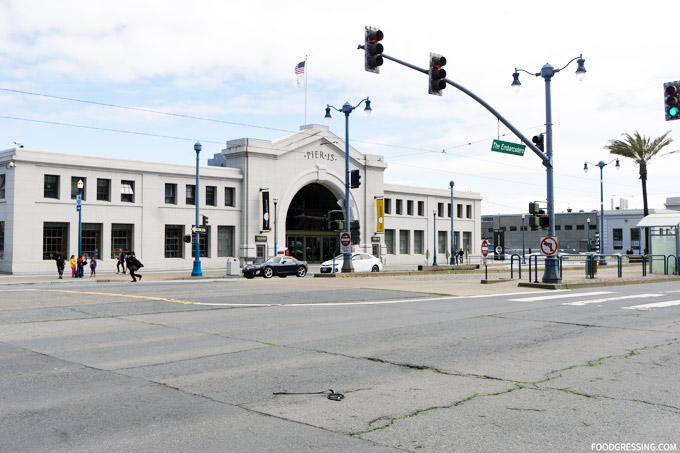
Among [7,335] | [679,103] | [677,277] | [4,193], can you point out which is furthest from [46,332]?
[4,193]

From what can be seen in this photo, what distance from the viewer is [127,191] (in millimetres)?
45344

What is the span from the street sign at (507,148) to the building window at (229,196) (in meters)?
32.6

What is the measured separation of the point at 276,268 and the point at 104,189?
634 inches

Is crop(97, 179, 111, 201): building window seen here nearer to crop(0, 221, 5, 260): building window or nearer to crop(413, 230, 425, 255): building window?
crop(0, 221, 5, 260): building window

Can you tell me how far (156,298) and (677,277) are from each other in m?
24.5

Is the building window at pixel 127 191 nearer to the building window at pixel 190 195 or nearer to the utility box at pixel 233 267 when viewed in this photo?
the building window at pixel 190 195

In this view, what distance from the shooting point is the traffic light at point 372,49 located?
53.3ft

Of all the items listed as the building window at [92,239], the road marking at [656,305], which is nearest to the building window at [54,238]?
the building window at [92,239]

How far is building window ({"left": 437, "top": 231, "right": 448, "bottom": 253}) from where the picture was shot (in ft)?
230

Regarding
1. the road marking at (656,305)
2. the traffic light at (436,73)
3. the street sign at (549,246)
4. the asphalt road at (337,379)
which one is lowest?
the asphalt road at (337,379)

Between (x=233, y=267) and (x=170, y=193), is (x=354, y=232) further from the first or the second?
(x=170, y=193)

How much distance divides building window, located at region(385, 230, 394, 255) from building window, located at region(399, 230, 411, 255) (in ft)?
5.00

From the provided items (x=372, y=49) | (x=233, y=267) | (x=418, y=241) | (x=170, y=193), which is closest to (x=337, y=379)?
(x=372, y=49)

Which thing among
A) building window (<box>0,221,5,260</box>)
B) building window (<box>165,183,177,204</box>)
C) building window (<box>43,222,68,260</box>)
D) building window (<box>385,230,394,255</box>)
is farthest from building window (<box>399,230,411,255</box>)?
building window (<box>0,221,5,260</box>)
